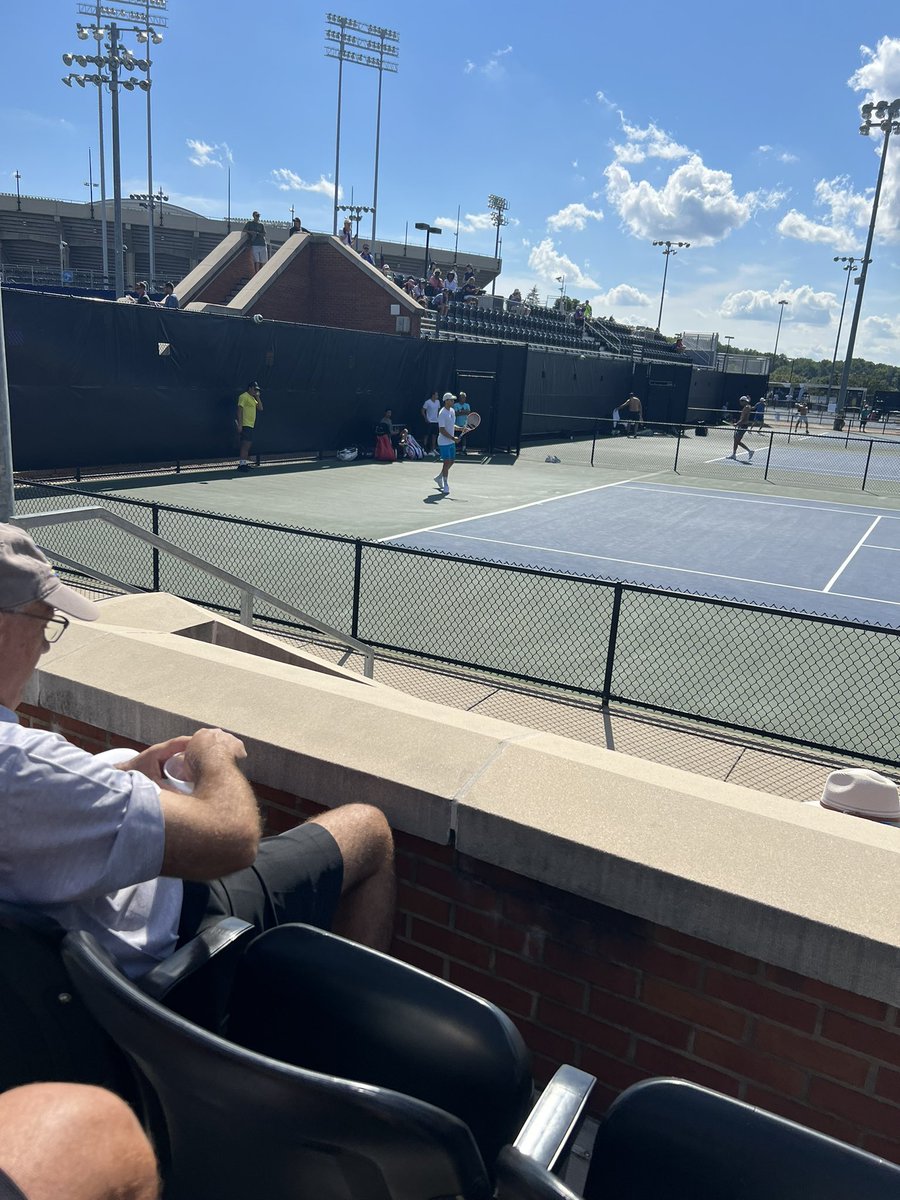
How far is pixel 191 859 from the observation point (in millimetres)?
1872

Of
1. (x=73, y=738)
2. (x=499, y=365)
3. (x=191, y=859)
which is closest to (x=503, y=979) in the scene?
(x=191, y=859)

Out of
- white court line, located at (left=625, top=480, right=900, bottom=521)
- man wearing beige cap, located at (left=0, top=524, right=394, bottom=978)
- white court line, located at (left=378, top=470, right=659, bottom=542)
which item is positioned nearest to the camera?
A: man wearing beige cap, located at (left=0, top=524, right=394, bottom=978)

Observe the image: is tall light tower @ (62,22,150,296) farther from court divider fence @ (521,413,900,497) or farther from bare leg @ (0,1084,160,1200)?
bare leg @ (0,1084,160,1200)

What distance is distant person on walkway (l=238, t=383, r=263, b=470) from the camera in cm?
2095

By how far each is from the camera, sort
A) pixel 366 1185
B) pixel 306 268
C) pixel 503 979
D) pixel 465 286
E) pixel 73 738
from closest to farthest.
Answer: pixel 366 1185
pixel 503 979
pixel 73 738
pixel 306 268
pixel 465 286

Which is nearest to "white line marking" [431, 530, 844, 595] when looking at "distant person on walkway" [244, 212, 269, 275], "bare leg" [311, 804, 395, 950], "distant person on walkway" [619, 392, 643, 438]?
"bare leg" [311, 804, 395, 950]

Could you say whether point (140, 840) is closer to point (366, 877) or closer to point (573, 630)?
point (366, 877)

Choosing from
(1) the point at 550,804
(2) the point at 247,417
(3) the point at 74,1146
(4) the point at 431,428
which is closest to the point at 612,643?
(1) the point at 550,804

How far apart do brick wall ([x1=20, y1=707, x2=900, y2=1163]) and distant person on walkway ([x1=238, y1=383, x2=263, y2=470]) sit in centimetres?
1927

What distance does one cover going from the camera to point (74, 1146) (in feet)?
4.48

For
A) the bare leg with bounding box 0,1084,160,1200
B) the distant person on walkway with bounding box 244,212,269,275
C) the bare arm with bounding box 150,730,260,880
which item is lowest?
the bare leg with bounding box 0,1084,160,1200

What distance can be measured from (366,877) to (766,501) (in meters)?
20.8

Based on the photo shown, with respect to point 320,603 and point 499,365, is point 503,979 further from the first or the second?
point 499,365

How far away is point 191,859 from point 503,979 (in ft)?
3.65
